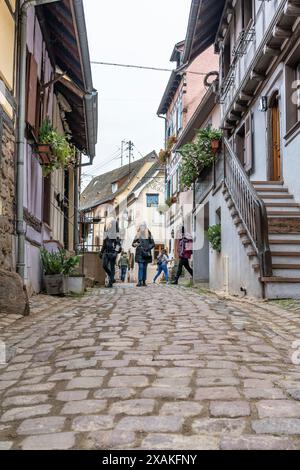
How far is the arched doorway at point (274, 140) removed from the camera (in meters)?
12.4

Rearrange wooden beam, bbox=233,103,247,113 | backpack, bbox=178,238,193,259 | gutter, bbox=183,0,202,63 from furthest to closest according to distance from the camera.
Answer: backpack, bbox=178,238,193,259, wooden beam, bbox=233,103,247,113, gutter, bbox=183,0,202,63

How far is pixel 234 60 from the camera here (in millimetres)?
14812

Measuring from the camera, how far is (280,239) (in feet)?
29.4

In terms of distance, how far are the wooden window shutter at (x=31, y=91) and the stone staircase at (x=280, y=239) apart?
4.18 metres

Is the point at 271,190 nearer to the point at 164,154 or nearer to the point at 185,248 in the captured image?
the point at 185,248

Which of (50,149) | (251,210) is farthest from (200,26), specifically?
(251,210)

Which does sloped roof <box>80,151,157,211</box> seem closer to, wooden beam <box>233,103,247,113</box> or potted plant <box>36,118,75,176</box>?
wooden beam <box>233,103,247,113</box>

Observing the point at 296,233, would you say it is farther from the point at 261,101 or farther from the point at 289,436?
the point at 289,436

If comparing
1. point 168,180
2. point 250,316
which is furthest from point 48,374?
point 168,180

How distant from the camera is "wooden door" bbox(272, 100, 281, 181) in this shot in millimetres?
12422

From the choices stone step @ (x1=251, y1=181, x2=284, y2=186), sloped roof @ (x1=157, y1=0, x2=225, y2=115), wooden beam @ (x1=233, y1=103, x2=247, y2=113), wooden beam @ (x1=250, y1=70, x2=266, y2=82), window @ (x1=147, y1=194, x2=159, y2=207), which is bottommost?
stone step @ (x1=251, y1=181, x2=284, y2=186)

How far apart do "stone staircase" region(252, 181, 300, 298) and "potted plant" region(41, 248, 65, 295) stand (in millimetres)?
3952

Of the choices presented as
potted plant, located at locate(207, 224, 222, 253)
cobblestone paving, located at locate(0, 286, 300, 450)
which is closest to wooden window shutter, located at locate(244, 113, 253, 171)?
potted plant, located at locate(207, 224, 222, 253)

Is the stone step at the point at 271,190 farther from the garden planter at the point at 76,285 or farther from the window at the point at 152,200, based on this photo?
the window at the point at 152,200
